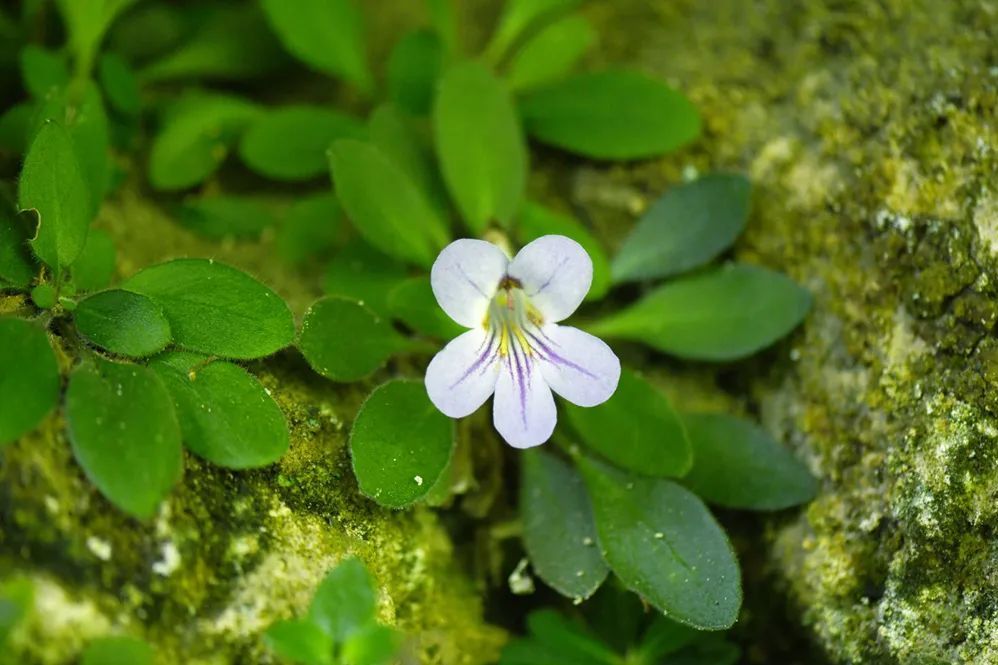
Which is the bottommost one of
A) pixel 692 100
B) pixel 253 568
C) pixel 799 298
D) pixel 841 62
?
pixel 253 568

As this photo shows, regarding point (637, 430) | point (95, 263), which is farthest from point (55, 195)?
point (637, 430)

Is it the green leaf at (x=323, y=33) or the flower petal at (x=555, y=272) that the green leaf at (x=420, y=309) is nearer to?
the flower petal at (x=555, y=272)

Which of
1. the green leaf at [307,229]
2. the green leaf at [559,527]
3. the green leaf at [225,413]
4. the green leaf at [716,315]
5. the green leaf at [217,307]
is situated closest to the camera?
the green leaf at [225,413]

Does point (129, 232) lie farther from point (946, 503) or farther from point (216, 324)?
point (946, 503)

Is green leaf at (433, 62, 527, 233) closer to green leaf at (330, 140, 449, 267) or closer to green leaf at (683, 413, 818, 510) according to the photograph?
green leaf at (330, 140, 449, 267)

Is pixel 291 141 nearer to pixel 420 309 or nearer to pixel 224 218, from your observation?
pixel 224 218

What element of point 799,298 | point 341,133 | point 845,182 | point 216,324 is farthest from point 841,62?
point 216,324

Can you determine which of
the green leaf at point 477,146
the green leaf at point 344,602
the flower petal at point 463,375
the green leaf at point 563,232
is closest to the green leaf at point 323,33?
the green leaf at point 477,146
